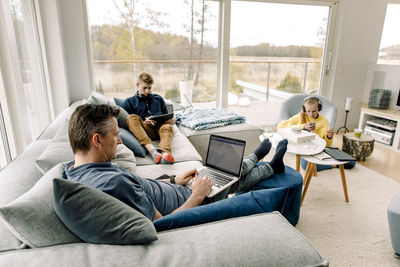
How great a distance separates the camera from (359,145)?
3168 mm

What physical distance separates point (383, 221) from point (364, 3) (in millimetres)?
3547

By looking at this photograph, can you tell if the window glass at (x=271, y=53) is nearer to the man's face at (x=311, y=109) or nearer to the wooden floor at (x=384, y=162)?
the wooden floor at (x=384, y=162)

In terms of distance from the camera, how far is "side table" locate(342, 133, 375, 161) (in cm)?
316

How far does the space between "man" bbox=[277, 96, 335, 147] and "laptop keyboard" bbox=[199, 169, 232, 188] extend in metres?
1.44

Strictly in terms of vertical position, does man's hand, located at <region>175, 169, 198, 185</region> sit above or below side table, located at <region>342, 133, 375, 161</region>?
above

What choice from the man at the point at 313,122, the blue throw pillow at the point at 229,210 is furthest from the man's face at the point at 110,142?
the man at the point at 313,122

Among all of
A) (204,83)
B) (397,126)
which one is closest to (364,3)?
(397,126)

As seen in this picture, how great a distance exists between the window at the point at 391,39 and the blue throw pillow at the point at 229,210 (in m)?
4.72

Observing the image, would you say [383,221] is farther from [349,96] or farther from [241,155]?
[349,96]

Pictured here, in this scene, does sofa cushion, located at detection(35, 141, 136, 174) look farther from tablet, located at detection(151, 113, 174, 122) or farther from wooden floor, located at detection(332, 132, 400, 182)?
wooden floor, located at detection(332, 132, 400, 182)

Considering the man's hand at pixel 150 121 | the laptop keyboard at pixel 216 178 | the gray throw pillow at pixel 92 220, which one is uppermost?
the gray throw pillow at pixel 92 220

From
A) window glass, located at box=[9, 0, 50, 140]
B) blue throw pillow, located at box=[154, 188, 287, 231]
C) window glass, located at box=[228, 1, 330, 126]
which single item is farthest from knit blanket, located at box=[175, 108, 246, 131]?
blue throw pillow, located at box=[154, 188, 287, 231]

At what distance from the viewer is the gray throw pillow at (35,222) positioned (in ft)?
2.66

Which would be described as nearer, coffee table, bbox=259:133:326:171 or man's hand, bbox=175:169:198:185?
man's hand, bbox=175:169:198:185
